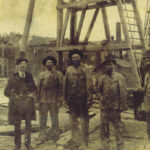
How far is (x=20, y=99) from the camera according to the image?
4215mm

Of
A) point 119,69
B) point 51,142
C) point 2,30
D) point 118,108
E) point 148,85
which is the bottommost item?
point 51,142

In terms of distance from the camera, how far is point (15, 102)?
420 centimetres

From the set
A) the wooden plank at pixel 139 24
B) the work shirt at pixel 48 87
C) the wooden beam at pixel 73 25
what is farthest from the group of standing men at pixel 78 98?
the wooden beam at pixel 73 25

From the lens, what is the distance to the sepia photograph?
166 inches

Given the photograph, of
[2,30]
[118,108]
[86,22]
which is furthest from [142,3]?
[2,30]

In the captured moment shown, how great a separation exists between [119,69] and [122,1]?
1.87m

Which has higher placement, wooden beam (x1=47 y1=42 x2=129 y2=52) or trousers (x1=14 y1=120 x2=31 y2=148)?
wooden beam (x1=47 y1=42 x2=129 y2=52)

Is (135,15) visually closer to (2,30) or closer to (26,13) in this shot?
(26,13)

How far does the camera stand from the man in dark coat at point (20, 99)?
4.19 metres

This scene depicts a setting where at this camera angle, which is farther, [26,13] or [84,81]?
[26,13]

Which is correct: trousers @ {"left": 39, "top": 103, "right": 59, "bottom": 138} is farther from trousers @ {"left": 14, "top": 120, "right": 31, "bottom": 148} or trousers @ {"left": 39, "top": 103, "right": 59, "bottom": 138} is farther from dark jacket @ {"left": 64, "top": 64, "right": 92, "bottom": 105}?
dark jacket @ {"left": 64, "top": 64, "right": 92, "bottom": 105}

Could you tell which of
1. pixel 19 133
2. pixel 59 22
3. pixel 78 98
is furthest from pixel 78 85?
pixel 59 22

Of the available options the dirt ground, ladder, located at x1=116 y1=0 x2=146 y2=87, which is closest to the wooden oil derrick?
ladder, located at x1=116 y1=0 x2=146 y2=87

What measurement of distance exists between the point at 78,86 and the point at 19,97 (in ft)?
3.65
